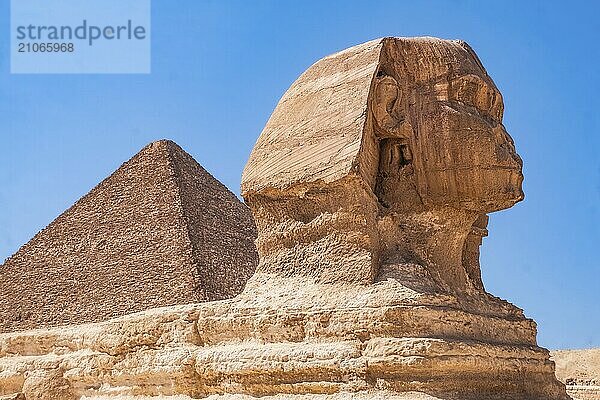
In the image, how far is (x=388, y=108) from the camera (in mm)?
6305

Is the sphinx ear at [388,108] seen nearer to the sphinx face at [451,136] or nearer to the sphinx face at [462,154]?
the sphinx face at [451,136]

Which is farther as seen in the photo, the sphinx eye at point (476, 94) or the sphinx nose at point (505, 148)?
the sphinx eye at point (476, 94)

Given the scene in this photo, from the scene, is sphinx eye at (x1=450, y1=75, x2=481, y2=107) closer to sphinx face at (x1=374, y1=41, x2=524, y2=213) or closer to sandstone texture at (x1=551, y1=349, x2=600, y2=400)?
sphinx face at (x1=374, y1=41, x2=524, y2=213)

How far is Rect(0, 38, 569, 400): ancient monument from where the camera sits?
18.8ft

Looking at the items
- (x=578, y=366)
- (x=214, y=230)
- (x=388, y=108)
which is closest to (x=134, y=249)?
(x=214, y=230)

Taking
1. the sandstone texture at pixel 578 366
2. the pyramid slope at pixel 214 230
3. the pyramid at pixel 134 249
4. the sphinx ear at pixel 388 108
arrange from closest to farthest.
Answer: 1. the sphinx ear at pixel 388 108
2. the sandstone texture at pixel 578 366
3. the pyramid slope at pixel 214 230
4. the pyramid at pixel 134 249

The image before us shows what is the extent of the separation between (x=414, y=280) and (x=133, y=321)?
1.98m

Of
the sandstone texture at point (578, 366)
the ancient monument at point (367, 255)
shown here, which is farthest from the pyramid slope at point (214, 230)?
the ancient monument at point (367, 255)

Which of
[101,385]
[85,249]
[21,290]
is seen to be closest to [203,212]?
[85,249]

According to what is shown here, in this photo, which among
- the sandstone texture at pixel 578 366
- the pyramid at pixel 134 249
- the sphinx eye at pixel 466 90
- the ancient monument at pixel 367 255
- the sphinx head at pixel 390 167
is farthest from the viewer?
the pyramid at pixel 134 249

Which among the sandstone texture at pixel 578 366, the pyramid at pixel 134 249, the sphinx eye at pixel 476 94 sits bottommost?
the sandstone texture at pixel 578 366

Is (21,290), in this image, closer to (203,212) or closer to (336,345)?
(203,212)

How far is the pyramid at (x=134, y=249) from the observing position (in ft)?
211

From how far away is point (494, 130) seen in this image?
6.32 meters
